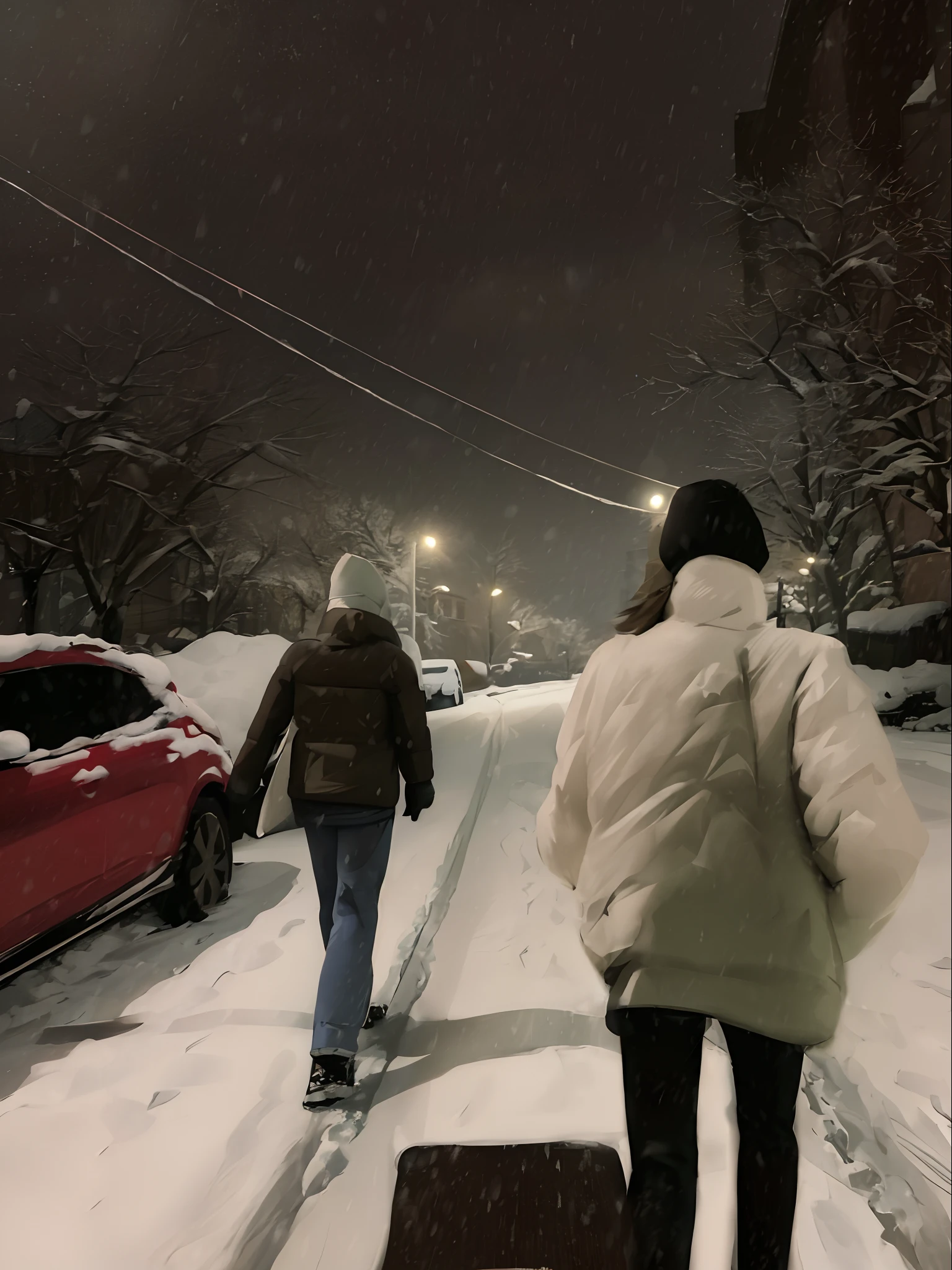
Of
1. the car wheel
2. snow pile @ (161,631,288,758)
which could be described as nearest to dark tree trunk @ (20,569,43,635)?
snow pile @ (161,631,288,758)

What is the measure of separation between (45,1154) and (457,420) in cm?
321

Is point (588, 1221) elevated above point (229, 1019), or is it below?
below

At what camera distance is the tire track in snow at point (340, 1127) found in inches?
75.0

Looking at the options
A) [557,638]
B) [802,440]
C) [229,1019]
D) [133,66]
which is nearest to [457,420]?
[557,638]

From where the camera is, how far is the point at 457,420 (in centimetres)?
351

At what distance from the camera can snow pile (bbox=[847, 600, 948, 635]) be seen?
3580 mm

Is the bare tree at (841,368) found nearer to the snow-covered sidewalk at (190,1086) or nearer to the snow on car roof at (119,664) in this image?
the snow-covered sidewalk at (190,1086)

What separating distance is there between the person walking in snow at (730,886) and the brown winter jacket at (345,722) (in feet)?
4.23

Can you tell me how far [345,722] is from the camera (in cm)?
259

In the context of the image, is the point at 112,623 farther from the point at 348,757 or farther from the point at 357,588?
the point at 348,757

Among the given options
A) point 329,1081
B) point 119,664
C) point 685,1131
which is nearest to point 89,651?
point 119,664

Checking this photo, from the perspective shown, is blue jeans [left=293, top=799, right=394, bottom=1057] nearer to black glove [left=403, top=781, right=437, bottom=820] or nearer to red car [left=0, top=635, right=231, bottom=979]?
black glove [left=403, top=781, right=437, bottom=820]

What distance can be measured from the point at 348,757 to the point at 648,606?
1.43m

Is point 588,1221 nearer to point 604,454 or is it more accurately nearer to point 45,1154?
point 45,1154
